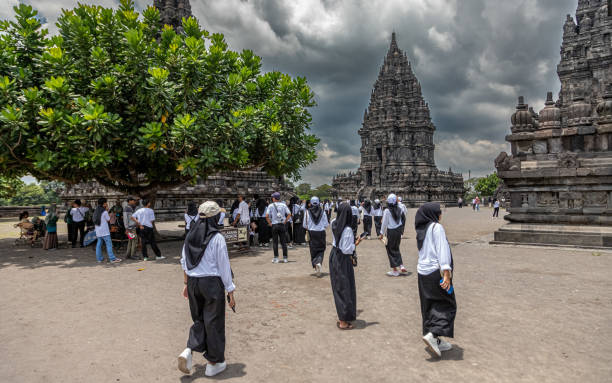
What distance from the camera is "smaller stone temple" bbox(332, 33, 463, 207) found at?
5706 cm

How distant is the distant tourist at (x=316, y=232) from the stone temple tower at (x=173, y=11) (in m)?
24.5

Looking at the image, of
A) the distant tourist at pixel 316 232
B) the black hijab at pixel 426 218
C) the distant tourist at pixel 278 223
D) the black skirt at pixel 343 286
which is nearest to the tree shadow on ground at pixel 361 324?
the black skirt at pixel 343 286

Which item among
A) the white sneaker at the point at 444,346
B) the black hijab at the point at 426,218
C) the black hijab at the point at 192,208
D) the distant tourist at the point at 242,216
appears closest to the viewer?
the white sneaker at the point at 444,346

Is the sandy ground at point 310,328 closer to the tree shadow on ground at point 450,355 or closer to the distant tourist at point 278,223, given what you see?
the tree shadow on ground at point 450,355

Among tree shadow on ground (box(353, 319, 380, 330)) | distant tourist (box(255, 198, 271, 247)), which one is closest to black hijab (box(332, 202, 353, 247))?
tree shadow on ground (box(353, 319, 380, 330))

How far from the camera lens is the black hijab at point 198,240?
3.82 metres

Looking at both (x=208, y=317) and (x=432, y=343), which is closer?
(x=208, y=317)

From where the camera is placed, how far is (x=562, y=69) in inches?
1366

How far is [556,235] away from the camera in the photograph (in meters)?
11.8

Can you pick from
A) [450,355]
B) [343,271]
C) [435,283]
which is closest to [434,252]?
[435,283]

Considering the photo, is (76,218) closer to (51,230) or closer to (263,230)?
(51,230)

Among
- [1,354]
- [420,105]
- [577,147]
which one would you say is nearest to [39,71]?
[1,354]

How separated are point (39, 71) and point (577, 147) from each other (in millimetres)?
16253

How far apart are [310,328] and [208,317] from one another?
1.76 metres
